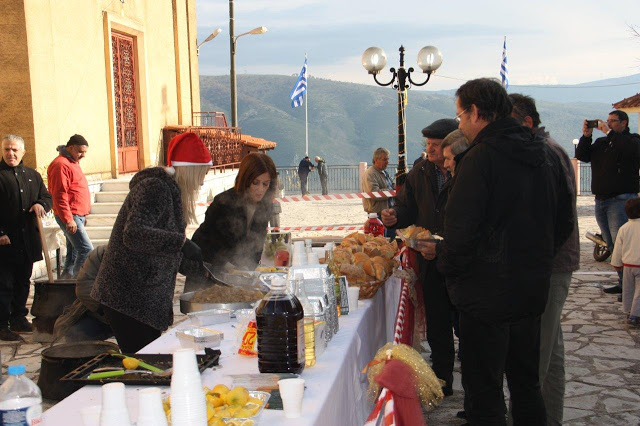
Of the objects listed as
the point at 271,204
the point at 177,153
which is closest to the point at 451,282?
the point at 177,153

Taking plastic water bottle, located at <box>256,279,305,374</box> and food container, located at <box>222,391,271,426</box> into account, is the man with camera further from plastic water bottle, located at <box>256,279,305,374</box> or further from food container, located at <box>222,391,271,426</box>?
Result: food container, located at <box>222,391,271,426</box>

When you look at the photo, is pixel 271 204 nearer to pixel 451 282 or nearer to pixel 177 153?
pixel 177 153

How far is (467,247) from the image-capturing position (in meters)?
3.15

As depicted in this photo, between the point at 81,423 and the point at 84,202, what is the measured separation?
292 inches

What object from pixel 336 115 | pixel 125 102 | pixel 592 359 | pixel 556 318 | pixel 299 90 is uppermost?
pixel 336 115

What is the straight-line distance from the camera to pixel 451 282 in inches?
133

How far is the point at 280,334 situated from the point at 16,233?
5.69 m

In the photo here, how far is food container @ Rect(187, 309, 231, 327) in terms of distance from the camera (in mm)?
3576

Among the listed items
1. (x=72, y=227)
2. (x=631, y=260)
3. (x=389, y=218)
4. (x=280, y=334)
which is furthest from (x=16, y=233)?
(x=631, y=260)

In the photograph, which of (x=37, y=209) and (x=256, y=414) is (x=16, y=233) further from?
(x=256, y=414)

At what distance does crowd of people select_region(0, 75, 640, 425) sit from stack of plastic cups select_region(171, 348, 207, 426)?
170cm

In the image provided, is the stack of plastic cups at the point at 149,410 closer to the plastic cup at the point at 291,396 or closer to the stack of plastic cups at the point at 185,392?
the stack of plastic cups at the point at 185,392

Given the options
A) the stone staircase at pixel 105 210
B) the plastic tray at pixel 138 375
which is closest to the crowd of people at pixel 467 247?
the plastic tray at pixel 138 375

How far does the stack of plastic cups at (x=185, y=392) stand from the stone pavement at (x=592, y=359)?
339 centimetres
